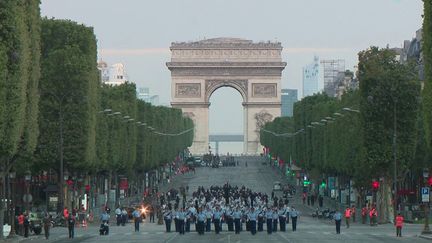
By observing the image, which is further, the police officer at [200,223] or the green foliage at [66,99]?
the green foliage at [66,99]

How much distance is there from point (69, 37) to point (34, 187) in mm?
25290

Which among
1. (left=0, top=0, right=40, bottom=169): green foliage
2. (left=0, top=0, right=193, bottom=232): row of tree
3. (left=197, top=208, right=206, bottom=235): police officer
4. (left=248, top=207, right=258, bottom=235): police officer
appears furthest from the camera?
(left=197, top=208, right=206, bottom=235): police officer

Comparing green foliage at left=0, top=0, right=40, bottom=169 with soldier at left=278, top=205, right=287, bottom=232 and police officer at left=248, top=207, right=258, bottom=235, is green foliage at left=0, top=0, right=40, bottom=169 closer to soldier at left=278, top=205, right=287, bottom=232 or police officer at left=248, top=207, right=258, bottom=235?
police officer at left=248, top=207, right=258, bottom=235

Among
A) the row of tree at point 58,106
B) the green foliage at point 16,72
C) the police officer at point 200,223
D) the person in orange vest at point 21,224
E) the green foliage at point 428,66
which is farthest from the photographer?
the police officer at point 200,223

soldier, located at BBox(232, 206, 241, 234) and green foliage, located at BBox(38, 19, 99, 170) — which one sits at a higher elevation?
green foliage, located at BBox(38, 19, 99, 170)

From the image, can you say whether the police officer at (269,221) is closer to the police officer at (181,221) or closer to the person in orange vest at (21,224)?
the police officer at (181,221)

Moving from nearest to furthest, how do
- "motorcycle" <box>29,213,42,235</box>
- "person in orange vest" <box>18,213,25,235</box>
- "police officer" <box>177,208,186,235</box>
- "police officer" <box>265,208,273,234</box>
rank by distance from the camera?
"person in orange vest" <box>18,213,25,235</box> < "police officer" <box>265,208,273,234</box> < "police officer" <box>177,208,186,235</box> < "motorcycle" <box>29,213,42,235</box>

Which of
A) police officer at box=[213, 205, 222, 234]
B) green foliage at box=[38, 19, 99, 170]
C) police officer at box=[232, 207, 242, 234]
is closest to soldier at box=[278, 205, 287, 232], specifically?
police officer at box=[232, 207, 242, 234]

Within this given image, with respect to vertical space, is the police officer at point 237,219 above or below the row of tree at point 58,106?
below

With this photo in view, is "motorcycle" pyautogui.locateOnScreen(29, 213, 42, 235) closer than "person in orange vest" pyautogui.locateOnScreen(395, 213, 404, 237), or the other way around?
"person in orange vest" pyautogui.locateOnScreen(395, 213, 404, 237)

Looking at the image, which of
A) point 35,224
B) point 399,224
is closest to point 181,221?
point 35,224

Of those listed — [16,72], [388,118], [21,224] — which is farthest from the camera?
[388,118]

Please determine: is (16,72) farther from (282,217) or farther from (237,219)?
(282,217)

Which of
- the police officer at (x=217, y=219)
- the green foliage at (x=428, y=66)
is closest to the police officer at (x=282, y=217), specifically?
the police officer at (x=217, y=219)
